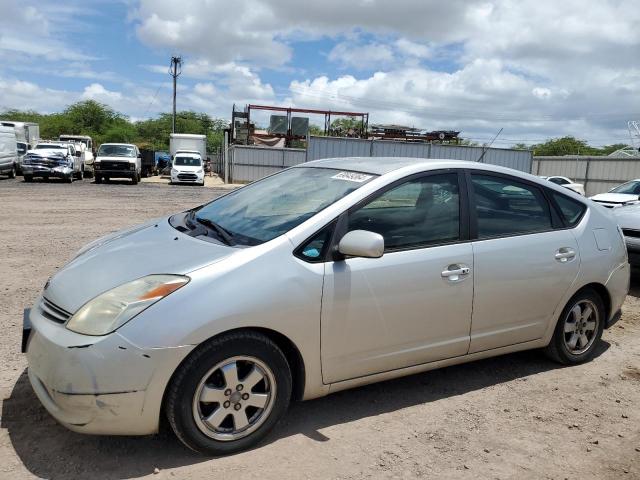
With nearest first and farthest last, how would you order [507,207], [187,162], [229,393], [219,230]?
[229,393] → [219,230] → [507,207] → [187,162]

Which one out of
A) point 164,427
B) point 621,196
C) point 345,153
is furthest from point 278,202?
point 345,153

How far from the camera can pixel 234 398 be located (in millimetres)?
2895

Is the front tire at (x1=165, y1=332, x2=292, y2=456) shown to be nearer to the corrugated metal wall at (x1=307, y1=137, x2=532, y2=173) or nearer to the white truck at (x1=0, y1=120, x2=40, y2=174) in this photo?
the corrugated metal wall at (x1=307, y1=137, x2=532, y2=173)

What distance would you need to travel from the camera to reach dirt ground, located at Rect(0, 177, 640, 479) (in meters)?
2.83

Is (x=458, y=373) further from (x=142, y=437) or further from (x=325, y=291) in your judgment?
(x=142, y=437)

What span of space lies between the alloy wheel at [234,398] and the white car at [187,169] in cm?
2820

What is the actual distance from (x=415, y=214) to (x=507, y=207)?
819mm

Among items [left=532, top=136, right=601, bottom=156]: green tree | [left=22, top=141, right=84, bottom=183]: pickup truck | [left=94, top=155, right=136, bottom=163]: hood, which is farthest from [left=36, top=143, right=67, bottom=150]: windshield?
[left=532, top=136, right=601, bottom=156]: green tree

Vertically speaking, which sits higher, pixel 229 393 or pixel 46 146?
pixel 46 146

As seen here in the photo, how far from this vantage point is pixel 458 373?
13.7 ft

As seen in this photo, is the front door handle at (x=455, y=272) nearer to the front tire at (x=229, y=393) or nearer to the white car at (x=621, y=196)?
the front tire at (x=229, y=393)

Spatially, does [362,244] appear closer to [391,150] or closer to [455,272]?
[455,272]

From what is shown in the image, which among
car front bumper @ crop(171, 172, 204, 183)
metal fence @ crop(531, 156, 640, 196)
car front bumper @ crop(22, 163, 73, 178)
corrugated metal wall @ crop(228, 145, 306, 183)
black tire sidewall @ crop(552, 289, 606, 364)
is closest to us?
black tire sidewall @ crop(552, 289, 606, 364)

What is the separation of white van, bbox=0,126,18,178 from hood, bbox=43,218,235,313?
1036 inches
